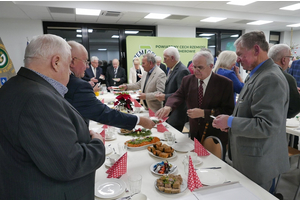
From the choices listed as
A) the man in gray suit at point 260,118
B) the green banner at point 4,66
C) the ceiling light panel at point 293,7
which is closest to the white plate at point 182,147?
the man in gray suit at point 260,118

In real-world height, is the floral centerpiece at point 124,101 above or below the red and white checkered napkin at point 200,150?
above

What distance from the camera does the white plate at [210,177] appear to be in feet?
4.08

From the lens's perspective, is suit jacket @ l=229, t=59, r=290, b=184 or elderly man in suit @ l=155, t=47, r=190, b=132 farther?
elderly man in suit @ l=155, t=47, r=190, b=132

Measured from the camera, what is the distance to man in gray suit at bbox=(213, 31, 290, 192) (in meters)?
1.35

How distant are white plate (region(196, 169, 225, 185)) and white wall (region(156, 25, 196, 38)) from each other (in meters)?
7.67

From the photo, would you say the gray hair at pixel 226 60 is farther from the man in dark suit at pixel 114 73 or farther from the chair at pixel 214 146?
the man in dark suit at pixel 114 73

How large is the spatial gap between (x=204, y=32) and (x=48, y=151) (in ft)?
31.7

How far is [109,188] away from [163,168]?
15.4 inches

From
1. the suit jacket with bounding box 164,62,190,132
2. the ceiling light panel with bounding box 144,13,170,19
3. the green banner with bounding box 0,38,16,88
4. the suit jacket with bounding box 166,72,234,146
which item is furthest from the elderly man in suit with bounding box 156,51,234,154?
the ceiling light panel with bounding box 144,13,170,19

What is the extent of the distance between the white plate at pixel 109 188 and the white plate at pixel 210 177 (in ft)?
1.70

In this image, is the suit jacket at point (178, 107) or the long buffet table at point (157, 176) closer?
the long buffet table at point (157, 176)

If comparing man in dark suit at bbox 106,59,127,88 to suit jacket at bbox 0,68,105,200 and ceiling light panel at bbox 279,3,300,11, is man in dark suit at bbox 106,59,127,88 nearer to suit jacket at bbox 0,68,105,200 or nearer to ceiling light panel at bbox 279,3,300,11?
ceiling light panel at bbox 279,3,300,11

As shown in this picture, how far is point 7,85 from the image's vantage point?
0.84 metres

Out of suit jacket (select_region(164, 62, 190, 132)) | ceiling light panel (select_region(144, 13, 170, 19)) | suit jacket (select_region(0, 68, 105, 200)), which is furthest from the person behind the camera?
ceiling light panel (select_region(144, 13, 170, 19))
